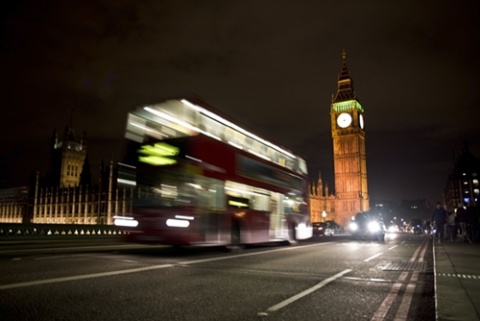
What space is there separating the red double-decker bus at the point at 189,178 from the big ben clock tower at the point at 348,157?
74919mm

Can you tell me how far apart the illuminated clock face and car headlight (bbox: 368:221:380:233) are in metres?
66.2

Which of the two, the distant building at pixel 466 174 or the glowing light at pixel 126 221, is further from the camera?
the distant building at pixel 466 174

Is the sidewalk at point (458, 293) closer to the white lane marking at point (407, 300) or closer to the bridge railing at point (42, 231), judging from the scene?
the white lane marking at point (407, 300)

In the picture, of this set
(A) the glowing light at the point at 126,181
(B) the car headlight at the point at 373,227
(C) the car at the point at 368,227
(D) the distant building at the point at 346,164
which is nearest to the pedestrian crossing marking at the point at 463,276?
(A) the glowing light at the point at 126,181

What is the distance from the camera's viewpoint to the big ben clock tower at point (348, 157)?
83.9 metres

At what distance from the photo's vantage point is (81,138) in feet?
373

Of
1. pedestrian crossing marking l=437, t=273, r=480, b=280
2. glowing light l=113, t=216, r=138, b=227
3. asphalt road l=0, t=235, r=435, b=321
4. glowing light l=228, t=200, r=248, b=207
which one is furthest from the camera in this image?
glowing light l=228, t=200, r=248, b=207

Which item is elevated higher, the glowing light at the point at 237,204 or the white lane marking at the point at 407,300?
the glowing light at the point at 237,204

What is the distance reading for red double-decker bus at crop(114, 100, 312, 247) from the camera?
992 cm

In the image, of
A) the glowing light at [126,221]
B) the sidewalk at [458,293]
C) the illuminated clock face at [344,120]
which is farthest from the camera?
the illuminated clock face at [344,120]

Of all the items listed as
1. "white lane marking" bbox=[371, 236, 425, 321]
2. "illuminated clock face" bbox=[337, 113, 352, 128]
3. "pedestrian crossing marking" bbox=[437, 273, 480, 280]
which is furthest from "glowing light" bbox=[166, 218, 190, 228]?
"illuminated clock face" bbox=[337, 113, 352, 128]

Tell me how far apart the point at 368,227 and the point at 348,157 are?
217 ft

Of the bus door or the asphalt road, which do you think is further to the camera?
the bus door

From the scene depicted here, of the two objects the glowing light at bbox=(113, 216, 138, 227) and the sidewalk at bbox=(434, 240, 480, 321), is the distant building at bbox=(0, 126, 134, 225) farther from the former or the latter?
the sidewalk at bbox=(434, 240, 480, 321)
